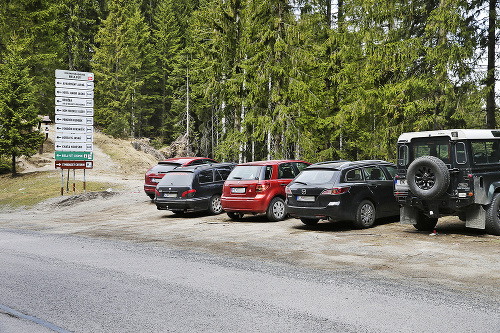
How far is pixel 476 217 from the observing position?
1070 centimetres

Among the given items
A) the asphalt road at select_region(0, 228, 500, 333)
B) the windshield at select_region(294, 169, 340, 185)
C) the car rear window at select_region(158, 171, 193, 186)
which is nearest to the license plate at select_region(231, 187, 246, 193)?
the windshield at select_region(294, 169, 340, 185)

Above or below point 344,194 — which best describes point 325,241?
below

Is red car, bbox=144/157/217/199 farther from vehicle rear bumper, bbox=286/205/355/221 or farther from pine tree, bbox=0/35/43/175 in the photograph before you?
pine tree, bbox=0/35/43/175

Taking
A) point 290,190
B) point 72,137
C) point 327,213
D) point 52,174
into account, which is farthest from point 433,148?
point 52,174

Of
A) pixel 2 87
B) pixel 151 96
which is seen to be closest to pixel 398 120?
pixel 2 87

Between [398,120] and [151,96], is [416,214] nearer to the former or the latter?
[398,120]

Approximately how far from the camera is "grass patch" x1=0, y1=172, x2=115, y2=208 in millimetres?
22770

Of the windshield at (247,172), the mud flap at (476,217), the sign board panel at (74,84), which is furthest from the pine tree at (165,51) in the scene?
the mud flap at (476,217)

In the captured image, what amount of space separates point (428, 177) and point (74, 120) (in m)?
19.7

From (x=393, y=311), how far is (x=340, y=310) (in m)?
0.61

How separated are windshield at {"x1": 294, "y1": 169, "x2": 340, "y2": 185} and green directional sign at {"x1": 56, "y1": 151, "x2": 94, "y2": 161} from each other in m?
15.1

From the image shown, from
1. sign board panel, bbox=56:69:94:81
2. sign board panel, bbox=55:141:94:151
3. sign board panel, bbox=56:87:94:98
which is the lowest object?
sign board panel, bbox=55:141:94:151

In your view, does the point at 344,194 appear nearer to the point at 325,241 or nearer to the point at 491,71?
the point at 325,241

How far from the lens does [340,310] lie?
17.7 feet
